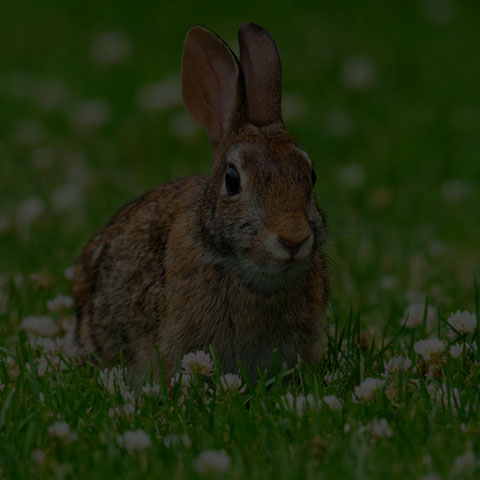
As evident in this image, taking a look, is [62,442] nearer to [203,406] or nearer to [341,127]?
[203,406]

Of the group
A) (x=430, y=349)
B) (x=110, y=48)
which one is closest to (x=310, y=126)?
(x=110, y=48)

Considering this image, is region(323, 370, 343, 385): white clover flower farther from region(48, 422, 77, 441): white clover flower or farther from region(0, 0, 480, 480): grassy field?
region(48, 422, 77, 441): white clover flower

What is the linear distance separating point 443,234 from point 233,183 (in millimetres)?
3383

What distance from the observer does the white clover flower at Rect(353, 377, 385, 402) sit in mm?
4039

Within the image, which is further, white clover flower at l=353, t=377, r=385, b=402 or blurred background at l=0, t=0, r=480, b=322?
blurred background at l=0, t=0, r=480, b=322

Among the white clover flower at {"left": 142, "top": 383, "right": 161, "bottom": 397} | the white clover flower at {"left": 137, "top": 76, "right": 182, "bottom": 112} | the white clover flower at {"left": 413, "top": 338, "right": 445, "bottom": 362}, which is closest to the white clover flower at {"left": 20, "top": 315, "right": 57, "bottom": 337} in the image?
the white clover flower at {"left": 142, "top": 383, "right": 161, "bottom": 397}

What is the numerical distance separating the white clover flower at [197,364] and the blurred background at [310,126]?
1437 mm

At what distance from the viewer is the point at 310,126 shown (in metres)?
9.68

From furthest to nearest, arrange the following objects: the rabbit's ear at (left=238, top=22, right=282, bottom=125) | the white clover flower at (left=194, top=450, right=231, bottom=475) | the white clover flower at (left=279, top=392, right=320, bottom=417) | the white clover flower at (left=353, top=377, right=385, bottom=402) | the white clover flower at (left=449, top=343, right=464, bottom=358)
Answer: the rabbit's ear at (left=238, top=22, right=282, bottom=125) < the white clover flower at (left=449, top=343, right=464, bottom=358) < the white clover flower at (left=353, top=377, right=385, bottom=402) < the white clover flower at (left=279, top=392, right=320, bottom=417) < the white clover flower at (left=194, top=450, right=231, bottom=475)

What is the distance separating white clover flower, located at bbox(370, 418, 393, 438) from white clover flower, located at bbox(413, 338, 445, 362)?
76 centimetres

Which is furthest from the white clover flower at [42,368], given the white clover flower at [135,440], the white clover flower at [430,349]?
the white clover flower at [430,349]

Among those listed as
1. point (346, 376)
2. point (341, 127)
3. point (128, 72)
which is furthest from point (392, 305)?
point (128, 72)

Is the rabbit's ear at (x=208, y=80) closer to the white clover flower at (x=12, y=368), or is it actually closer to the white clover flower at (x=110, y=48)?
the white clover flower at (x=12, y=368)

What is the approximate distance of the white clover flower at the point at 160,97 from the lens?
33.4 ft
